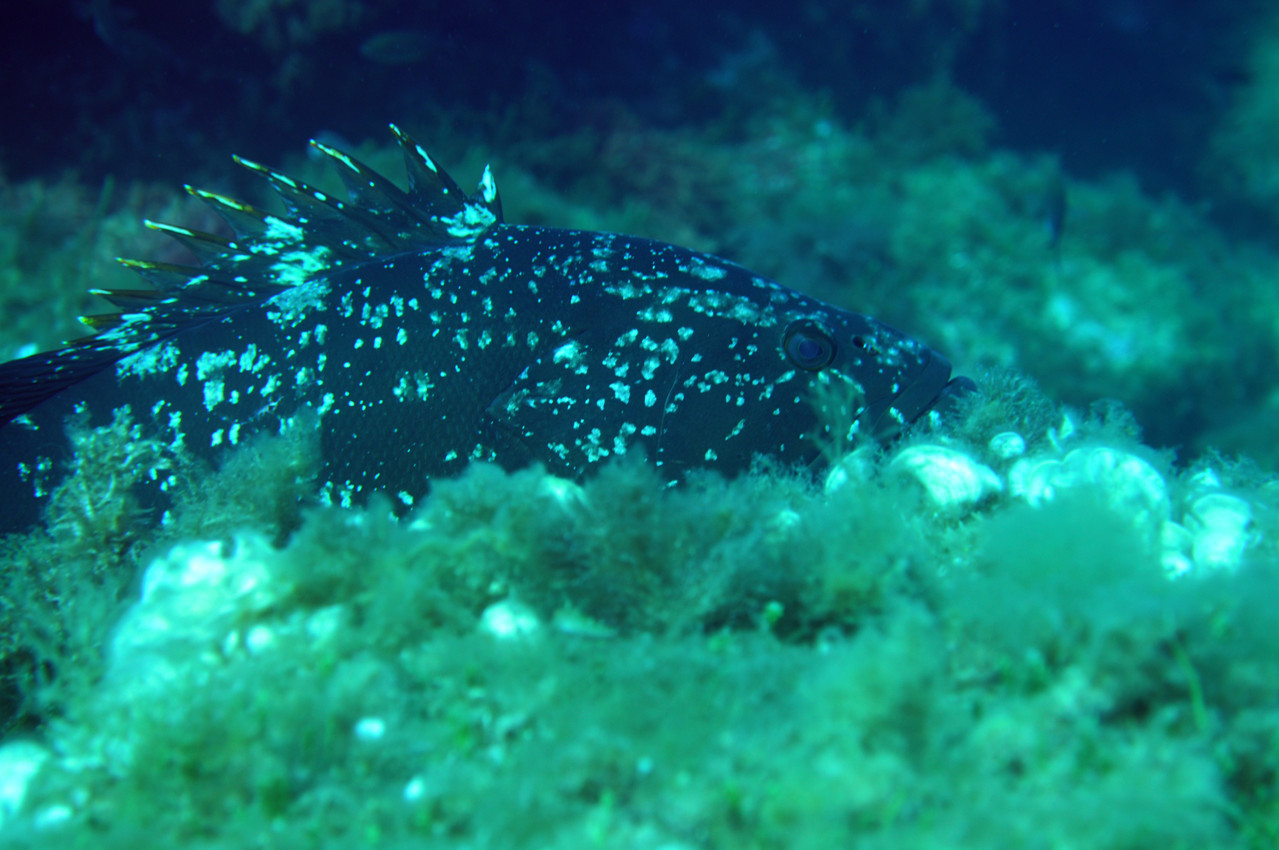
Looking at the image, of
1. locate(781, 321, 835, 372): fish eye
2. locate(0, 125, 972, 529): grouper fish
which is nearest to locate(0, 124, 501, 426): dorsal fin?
locate(0, 125, 972, 529): grouper fish

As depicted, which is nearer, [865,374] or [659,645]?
[659,645]

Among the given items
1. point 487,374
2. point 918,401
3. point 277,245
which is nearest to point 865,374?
point 918,401

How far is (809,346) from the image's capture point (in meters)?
3.17

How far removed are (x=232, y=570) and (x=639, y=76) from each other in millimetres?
12163

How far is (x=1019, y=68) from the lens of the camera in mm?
15055

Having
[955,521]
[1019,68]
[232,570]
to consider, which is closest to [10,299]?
[232,570]

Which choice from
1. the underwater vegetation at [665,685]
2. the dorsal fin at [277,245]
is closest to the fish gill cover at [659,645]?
the underwater vegetation at [665,685]

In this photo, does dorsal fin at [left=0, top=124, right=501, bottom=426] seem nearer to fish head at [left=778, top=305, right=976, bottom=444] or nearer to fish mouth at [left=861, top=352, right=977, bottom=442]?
fish head at [left=778, top=305, right=976, bottom=444]

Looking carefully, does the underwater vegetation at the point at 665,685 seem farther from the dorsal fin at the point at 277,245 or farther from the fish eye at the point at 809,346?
the dorsal fin at the point at 277,245

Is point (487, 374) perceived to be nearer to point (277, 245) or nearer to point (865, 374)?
point (277, 245)

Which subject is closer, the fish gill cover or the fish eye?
the fish gill cover

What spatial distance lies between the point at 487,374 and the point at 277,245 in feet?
4.59

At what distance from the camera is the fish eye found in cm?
315

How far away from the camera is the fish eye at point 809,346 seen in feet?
10.3
